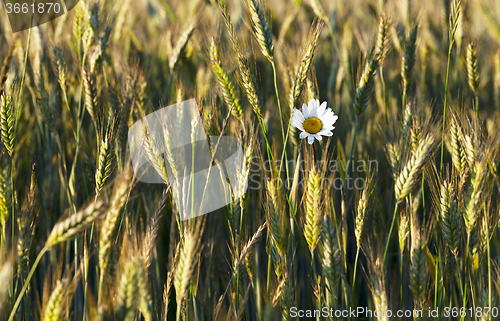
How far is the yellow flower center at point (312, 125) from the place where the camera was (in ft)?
4.19

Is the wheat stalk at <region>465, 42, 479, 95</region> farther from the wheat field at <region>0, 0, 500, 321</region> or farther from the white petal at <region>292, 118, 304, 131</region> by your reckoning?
the white petal at <region>292, 118, 304, 131</region>

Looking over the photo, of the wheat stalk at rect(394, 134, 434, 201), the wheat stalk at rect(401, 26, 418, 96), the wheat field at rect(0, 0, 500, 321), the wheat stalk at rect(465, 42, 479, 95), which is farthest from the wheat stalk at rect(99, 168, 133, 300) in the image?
the wheat stalk at rect(465, 42, 479, 95)

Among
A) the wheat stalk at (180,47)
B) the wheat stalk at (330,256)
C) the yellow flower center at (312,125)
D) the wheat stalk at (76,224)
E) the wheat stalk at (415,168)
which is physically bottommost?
the wheat stalk at (330,256)

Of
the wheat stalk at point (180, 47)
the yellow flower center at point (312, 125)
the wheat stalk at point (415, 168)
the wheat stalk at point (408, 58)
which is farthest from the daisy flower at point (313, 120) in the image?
the wheat stalk at point (180, 47)

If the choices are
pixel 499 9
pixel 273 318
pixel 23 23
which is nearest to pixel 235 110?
pixel 273 318

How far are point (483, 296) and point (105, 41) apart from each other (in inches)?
74.4

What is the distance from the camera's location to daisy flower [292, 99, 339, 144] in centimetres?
125

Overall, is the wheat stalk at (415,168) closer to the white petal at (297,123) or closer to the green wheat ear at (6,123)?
the white petal at (297,123)

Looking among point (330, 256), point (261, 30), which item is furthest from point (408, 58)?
point (330, 256)

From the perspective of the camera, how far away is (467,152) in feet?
4.02

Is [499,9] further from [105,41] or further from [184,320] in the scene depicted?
[184,320]

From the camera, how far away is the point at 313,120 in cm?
131

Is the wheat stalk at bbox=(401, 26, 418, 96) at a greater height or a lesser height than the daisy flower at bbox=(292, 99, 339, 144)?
greater

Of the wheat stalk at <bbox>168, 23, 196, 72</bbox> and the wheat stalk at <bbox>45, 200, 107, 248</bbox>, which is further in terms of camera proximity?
the wheat stalk at <bbox>168, 23, 196, 72</bbox>
